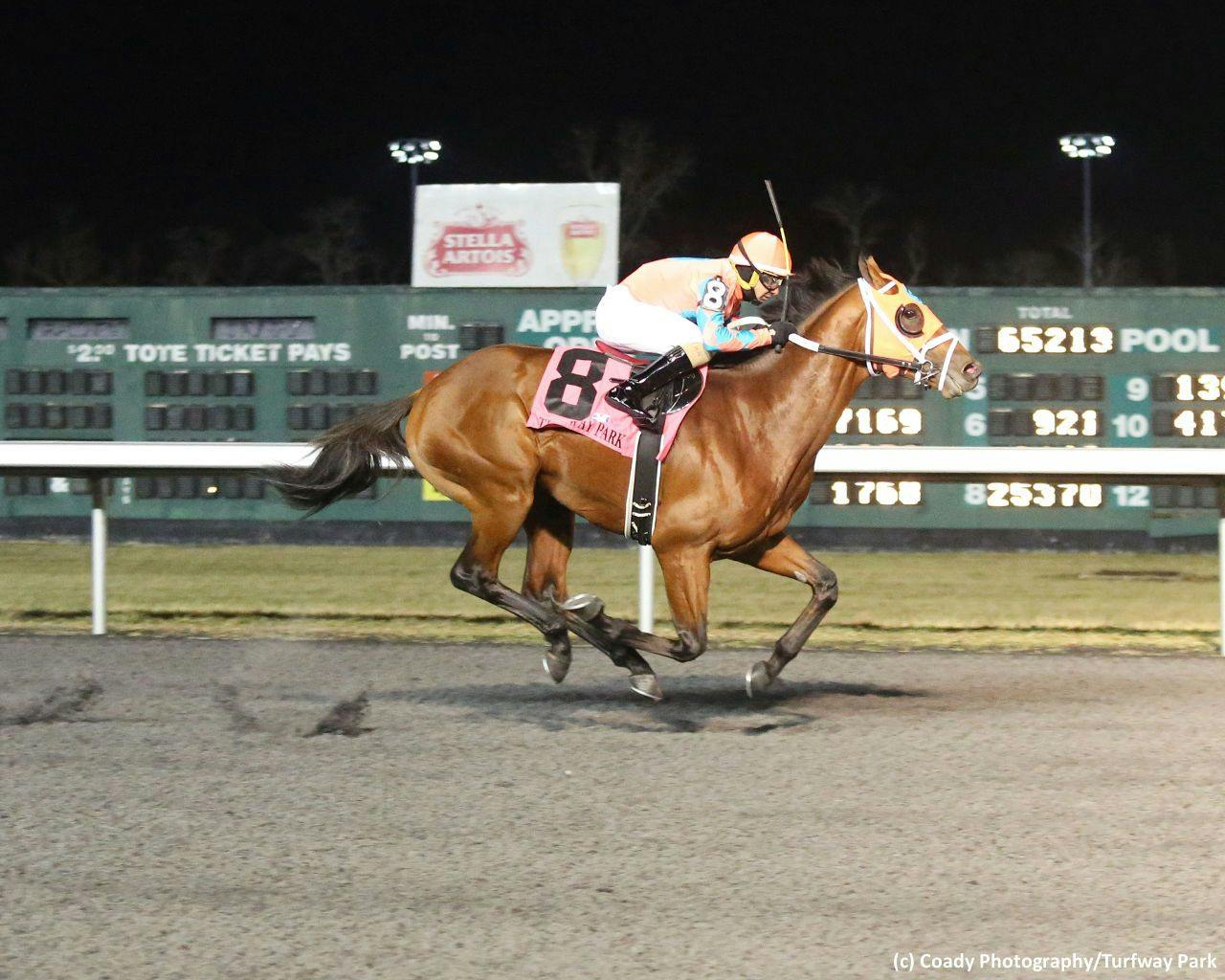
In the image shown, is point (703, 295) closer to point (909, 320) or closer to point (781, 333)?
point (781, 333)

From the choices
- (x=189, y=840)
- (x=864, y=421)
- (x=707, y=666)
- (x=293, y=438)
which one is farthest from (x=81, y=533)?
(x=189, y=840)

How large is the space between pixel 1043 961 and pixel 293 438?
1302cm

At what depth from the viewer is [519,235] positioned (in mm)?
18688

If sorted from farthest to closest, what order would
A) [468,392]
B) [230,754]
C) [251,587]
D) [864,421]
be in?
[864,421] < [251,587] < [468,392] < [230,754]

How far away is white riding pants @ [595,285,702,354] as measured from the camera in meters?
6.05

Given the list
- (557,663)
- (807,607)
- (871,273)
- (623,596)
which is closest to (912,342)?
(871,273)

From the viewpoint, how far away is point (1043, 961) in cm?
307

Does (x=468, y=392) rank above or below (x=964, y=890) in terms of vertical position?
above

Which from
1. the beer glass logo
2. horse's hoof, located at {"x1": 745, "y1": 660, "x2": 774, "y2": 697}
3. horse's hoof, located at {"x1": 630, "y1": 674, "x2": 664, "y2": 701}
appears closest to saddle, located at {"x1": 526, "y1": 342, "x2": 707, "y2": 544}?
horse's hoof, located at {"x1": 630, "y1": 674, "x2": 664, "y2": 701}

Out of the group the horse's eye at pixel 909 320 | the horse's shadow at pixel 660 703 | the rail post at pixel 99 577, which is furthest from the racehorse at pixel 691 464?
the rail post at pixel 99 577

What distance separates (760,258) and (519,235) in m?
12.8

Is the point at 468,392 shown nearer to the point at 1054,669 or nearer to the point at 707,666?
the point at 707,666

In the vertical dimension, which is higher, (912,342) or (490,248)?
(490,248)

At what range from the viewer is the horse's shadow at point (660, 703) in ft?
19.0
